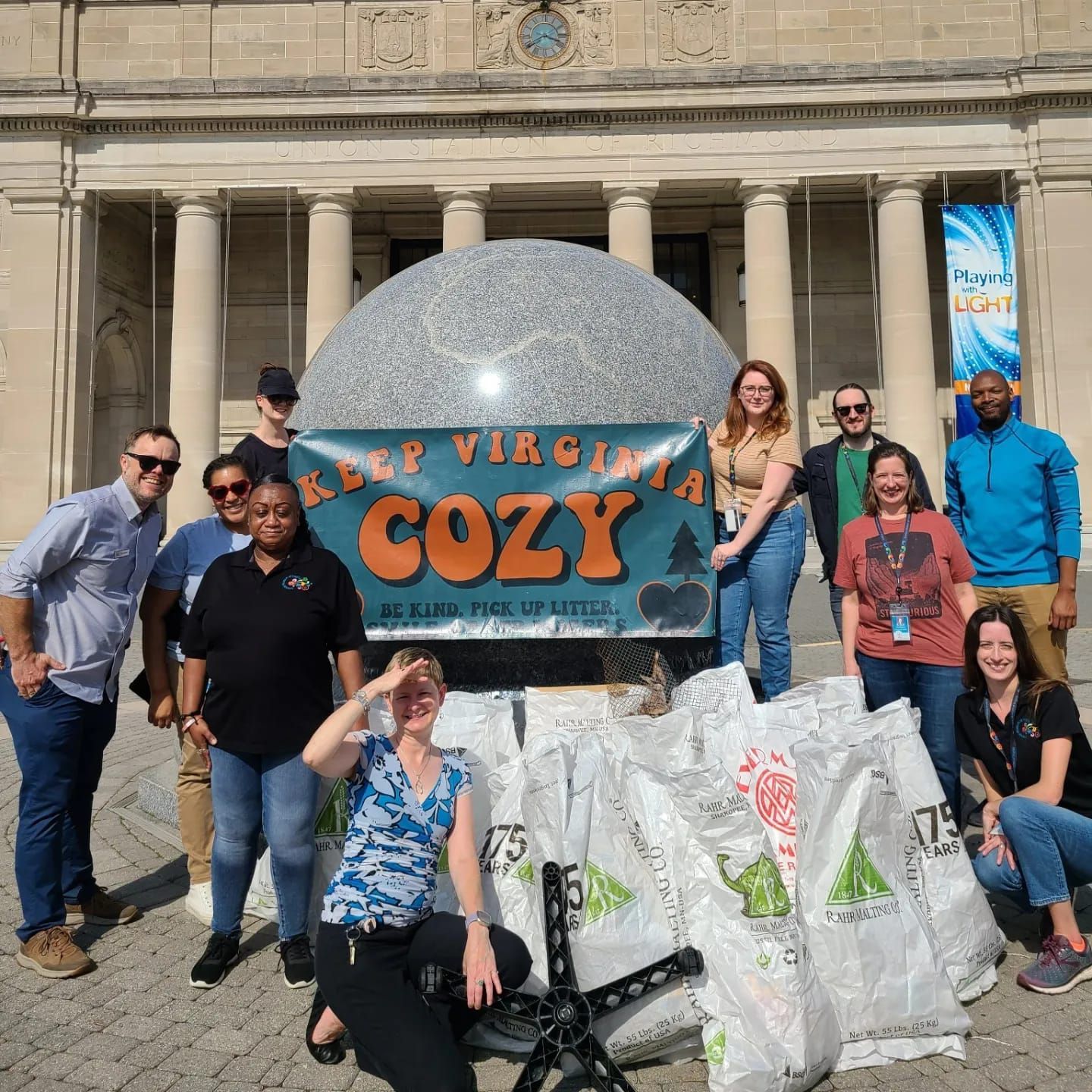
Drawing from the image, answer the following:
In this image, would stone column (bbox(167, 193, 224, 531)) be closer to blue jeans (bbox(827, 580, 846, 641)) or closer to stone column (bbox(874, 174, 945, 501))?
stone column (bbox(874, 174, 945, 501))

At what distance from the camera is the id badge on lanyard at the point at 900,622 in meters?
4.48

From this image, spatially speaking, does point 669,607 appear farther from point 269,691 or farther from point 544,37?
point 544,37

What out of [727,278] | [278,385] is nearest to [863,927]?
[278,385]

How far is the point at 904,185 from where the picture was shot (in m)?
25.2

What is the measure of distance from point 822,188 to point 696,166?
4497mm

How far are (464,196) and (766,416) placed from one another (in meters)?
22.5

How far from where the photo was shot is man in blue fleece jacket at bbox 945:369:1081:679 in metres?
5.09

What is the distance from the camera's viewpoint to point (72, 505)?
396 centimetres

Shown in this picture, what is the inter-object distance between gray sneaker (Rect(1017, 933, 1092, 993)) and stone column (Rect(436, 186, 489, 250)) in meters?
24.0

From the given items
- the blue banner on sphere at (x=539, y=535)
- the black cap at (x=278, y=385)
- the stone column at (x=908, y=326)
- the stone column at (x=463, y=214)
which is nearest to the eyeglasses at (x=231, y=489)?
the blue banner on sphere at (x=539, y=535)

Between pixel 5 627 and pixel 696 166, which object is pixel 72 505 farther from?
pixel 696 166

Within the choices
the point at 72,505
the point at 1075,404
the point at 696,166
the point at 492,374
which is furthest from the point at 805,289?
the point at 72,505

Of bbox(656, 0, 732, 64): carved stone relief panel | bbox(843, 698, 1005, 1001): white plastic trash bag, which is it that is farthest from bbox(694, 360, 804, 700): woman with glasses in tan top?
bbox(656, 0, 732, 64): carved stone relief panel

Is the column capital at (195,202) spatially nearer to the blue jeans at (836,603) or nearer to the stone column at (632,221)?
the stone column at (632,221)
